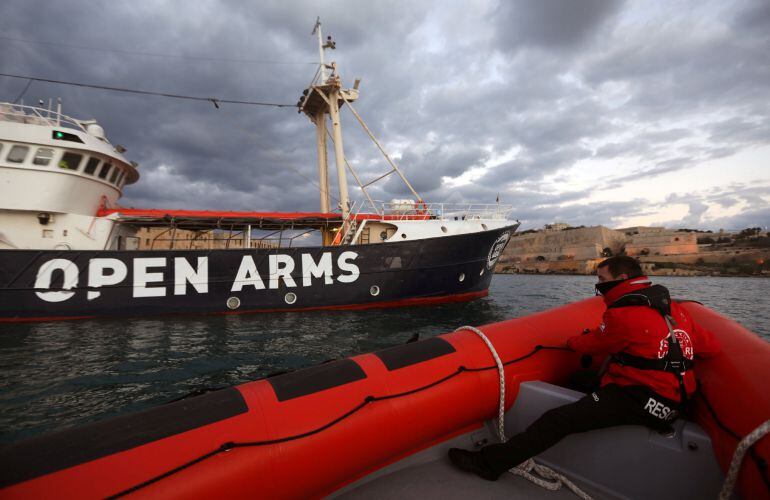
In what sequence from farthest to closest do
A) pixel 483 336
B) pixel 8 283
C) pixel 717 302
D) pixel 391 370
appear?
1. pixel 717 302
2. pixel 8 283
3. pixel 483 336
4. pixel 391 370

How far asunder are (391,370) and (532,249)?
186 ft

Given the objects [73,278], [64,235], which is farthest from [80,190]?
[73,278]

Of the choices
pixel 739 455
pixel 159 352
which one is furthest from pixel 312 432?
pixel 159 352

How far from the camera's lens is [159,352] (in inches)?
235

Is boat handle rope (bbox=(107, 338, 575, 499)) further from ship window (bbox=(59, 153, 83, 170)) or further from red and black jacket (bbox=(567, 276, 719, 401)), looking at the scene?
ship window (bbox=(59, 153, 83, 170))

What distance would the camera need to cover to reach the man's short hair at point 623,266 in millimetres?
2295

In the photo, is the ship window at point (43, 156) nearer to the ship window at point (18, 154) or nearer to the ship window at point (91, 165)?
the ship window at point (18, 154)

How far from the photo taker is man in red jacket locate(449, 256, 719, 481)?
78.1 inches

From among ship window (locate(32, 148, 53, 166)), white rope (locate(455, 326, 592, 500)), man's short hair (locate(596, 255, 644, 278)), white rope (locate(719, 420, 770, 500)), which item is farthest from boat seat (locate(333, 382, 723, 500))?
ship window (locate(32, 148, 53, 166))

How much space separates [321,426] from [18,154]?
12624mm

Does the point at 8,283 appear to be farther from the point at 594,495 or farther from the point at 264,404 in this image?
the point at 594,495

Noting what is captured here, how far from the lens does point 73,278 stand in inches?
354

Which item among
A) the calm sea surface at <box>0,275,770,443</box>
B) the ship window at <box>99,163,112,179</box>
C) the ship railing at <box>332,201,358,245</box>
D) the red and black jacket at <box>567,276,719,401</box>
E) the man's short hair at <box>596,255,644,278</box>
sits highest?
the ship window at <box>99,163,112,179</box>

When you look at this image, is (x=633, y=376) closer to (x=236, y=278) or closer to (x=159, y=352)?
(x=159, y=352)
